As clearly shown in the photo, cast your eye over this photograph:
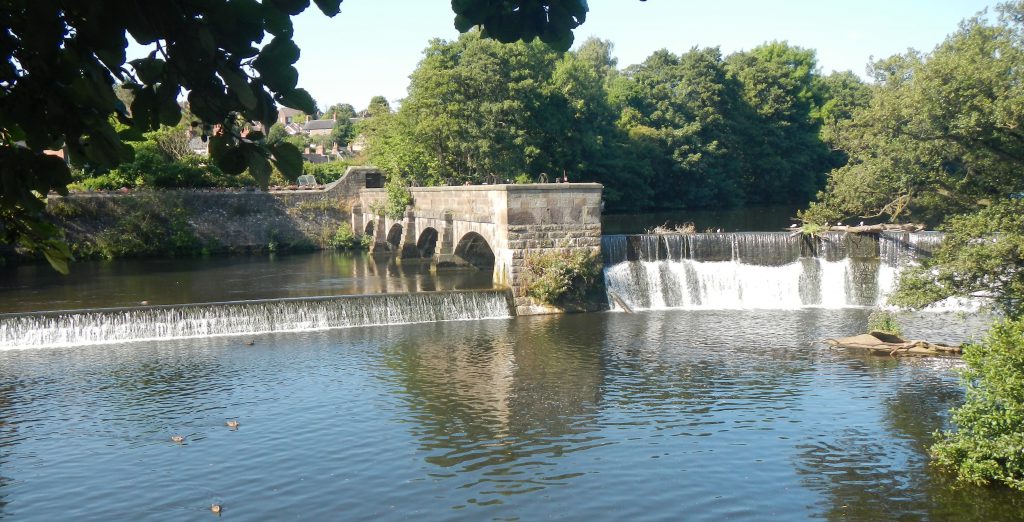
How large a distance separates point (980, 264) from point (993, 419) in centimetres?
751

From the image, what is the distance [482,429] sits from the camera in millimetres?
16062

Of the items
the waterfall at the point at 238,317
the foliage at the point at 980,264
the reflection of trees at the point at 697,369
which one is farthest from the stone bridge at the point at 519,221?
the foliage at the point at 980,264

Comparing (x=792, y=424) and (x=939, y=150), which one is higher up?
(x=939, y=150)

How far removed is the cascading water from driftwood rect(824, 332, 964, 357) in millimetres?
6732

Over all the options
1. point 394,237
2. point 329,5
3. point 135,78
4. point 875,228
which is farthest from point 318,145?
point 329,5

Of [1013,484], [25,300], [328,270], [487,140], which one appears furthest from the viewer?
[487,140]

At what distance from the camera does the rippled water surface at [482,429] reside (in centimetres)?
1277

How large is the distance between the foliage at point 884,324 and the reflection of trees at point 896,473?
4864 mm

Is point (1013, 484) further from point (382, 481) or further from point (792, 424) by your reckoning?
point (382, 481)

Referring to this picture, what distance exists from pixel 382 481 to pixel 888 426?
8.43 meters

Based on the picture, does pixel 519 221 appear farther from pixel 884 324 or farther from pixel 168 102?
pixel 168 102

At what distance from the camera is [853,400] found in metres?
17.5

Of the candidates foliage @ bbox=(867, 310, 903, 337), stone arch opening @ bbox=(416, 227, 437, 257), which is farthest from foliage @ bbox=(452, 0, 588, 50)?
stone arch opening @ bbox=(416, 227, 437, 257)

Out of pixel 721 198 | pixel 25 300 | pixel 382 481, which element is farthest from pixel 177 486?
pixel 721 198
